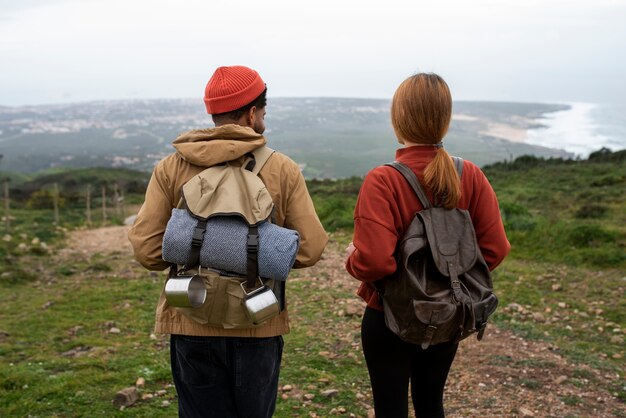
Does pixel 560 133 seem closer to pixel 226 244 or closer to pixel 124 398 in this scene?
pixel 124 398

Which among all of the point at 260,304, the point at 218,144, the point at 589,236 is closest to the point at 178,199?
the point at 218,144

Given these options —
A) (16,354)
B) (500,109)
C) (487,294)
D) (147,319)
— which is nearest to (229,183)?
(487,294)

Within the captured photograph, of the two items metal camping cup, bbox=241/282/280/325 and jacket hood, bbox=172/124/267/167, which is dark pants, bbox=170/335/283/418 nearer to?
metal camping cup, bbox=241/282/280/325

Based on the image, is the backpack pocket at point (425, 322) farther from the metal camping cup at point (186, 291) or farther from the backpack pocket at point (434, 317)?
the metal camping cup at point (186, 291)

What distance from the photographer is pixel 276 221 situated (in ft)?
7.37

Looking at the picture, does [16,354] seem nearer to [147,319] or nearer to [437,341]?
[147,319]

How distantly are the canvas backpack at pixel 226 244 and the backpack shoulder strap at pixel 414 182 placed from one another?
496mm

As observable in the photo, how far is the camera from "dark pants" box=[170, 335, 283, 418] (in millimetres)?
2195

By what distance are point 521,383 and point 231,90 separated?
131 inches

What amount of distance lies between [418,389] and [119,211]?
18922mm

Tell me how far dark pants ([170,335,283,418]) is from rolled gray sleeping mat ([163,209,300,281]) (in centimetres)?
36

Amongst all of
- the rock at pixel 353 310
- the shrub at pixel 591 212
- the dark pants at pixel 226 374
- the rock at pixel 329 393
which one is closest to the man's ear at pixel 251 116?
the dark pants at pixel 226 374

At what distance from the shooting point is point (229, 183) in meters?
2.08

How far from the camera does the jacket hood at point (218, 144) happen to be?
2092 millimetres
